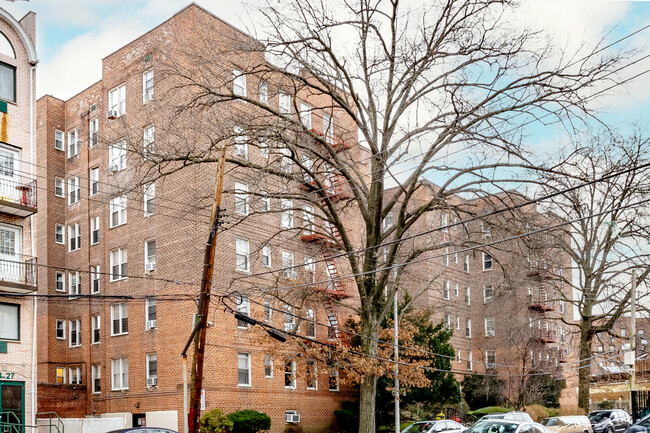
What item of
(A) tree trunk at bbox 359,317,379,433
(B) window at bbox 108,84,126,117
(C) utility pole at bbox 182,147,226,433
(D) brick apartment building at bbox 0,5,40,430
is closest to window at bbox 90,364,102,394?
(D) brick apartment building at bbox 0,5,40,430

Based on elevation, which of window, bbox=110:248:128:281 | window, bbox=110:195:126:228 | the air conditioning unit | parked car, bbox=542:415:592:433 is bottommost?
parked car, bbox=542:415:592:433

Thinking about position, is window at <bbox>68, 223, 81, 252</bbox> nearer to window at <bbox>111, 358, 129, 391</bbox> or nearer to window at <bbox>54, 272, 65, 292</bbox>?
window at <bbox>54, 272, 65, 292</bbox>

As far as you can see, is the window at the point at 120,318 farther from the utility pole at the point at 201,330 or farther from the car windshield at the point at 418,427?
the utility pole at the point at 201,330

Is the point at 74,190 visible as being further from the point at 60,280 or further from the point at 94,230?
the point at 60,280

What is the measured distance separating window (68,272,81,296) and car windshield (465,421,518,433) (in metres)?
27.5

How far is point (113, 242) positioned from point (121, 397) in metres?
8.55

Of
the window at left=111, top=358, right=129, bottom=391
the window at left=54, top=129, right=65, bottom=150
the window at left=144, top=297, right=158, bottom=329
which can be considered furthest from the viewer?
the window at left=54, top=129, right=65, bottom=150

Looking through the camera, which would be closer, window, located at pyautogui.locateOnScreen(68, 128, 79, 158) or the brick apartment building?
the brick apartment building

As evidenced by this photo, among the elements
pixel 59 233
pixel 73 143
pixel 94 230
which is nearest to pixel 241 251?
pixel 94 230

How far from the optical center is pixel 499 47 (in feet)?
78.1

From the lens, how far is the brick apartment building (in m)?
29.7

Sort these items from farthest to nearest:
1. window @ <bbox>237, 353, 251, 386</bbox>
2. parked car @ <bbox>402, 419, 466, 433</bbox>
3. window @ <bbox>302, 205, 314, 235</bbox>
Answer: window @ <bbox>237, 353, 251, 386</bbox> → parked car @ <bbox>402, 419, 466, 433</bbox> → window @ <bbox>302, 205, 314, 235</bbox>

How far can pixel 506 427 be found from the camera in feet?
76.6

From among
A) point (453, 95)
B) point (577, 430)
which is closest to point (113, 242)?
point (453, 95)
